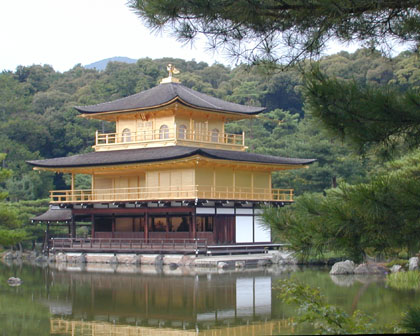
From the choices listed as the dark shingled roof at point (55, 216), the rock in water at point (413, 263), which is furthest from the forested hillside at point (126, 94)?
the rock in water at point (413, 263)

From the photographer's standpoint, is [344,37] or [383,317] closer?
[344,37]

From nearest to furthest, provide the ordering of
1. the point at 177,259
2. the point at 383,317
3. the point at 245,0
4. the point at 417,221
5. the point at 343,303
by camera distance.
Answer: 1. the point at 417,221
2. the point at 245,0
3. the point at 383,317
4. the point at 343,303
5. the point at 177,259

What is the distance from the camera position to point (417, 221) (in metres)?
6.66

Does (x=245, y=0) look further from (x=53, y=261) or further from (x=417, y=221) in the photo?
(x=53, y=261)

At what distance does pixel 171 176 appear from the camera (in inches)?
1208

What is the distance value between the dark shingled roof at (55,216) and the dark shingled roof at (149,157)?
2625 millimetres

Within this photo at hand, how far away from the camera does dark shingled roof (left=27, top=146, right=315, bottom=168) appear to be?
96.4ft

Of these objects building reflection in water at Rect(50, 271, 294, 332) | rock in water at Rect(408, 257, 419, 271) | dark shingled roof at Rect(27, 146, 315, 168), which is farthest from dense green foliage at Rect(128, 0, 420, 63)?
dark shingled roof at Rect(27, 146, 315, 168)

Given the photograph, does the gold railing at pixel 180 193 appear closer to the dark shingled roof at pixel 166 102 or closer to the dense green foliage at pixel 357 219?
the dark shingled roof at pixel 166 102

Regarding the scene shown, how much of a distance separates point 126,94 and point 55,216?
27.6 metres

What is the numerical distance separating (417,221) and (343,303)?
9.02m

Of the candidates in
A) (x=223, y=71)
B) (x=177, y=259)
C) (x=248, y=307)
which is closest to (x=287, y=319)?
(x=248, y=307)

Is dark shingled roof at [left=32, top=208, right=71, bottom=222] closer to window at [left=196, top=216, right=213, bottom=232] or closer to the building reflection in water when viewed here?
window at [left=196, top=216, right=213, bottom=232]

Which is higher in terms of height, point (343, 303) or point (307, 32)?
point (307, 32)
